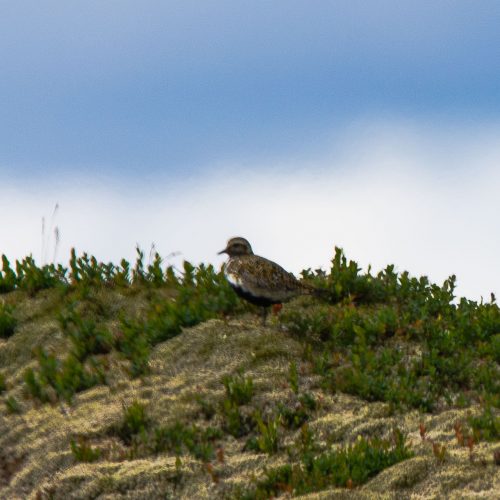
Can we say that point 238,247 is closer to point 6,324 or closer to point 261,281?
point 261,281

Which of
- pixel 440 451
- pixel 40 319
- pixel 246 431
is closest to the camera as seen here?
pixel 440 451

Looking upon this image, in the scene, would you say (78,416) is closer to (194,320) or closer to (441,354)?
(194,320)

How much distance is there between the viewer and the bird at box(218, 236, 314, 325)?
1320cm

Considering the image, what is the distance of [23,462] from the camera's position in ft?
39.3

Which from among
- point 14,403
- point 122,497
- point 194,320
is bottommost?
point 122,497

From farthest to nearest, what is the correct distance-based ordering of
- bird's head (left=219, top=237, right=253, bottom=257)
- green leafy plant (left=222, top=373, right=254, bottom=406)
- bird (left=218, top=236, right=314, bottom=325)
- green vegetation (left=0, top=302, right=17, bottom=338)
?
1. green vegetation (left=0, top=302, right=17, bottom=338)
2. bird's head (left=219, top=237, right=253, bottom=257)
3. bird (left=218, top=236, right=314, bottom=325)
4. green leafy plant (left=222, top=373, right=254, bottom=406)

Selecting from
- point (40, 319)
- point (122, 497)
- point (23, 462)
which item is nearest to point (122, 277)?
point (40, 319)

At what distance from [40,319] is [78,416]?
3.27m

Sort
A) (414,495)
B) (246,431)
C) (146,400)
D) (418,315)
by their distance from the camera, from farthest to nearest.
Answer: (418,315) < (146,400) < (246,431) < (414,495)

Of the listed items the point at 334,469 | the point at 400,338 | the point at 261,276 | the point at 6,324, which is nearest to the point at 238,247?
the point at 261,276

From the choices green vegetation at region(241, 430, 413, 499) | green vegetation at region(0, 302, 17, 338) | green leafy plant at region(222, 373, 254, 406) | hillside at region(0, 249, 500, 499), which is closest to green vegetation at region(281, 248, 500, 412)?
hillside at region(0, 249, 500, 499)

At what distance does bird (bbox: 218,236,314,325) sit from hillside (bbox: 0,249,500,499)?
38cm

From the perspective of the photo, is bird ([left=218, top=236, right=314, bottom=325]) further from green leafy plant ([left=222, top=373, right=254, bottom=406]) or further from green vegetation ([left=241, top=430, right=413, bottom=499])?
green vegetation ([left=241, top=430, right=413, bottom=499])

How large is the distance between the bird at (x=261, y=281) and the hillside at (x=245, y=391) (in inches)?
15.0
